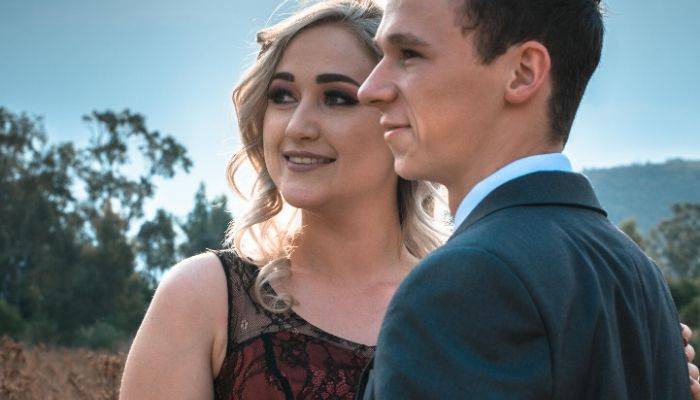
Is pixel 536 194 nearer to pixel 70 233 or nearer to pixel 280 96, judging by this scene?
pixel 280 96

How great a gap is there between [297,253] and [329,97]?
0.59 metres

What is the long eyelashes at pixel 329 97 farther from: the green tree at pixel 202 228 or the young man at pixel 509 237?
the green tree at pixel 202 228

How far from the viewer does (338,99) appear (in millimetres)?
3623

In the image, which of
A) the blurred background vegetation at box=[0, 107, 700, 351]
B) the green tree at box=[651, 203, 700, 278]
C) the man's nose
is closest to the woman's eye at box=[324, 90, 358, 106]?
the man's nose

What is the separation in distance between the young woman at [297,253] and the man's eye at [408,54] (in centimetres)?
152

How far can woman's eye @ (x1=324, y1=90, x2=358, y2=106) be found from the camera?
360 cm

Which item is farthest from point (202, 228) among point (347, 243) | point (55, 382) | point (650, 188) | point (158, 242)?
point (650, 188)

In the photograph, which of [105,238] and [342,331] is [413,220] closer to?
[342,331]

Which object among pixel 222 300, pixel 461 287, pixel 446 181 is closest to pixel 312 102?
pixel 222 300

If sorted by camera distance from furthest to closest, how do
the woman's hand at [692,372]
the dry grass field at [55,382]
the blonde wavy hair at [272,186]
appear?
1. the dry grass field at [55,382]
2. the blonde wavy hair at [272,186]
3. the woman's hand at [692,372]

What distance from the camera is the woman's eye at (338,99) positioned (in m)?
3.60

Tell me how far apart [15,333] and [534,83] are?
26.4 m

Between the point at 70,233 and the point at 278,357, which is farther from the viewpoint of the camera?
the point at 70,233

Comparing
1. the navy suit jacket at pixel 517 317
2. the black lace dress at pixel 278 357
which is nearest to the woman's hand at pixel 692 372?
the navy suit jacket at pixel 517 317
